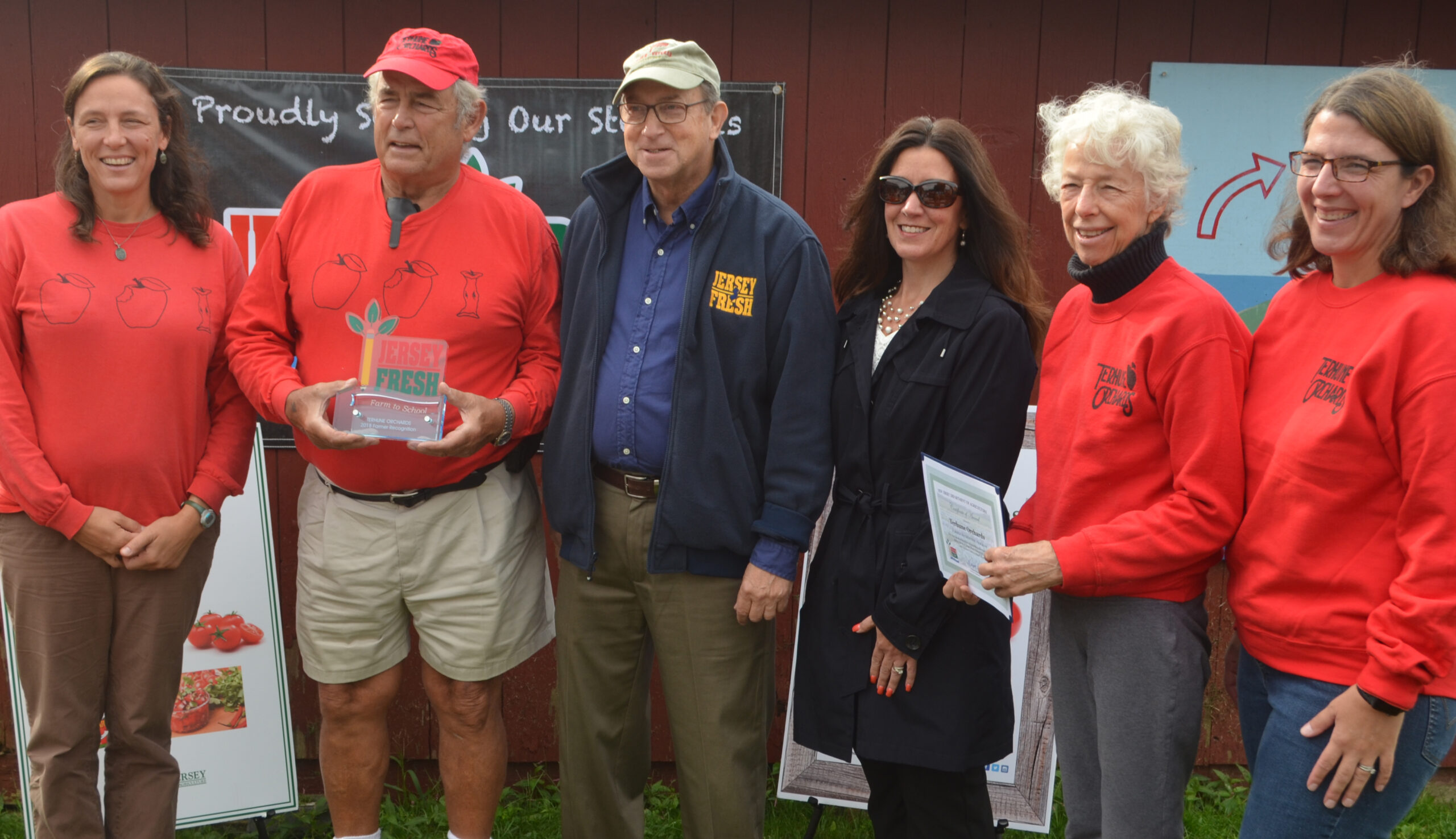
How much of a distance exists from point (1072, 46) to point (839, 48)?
32.7 inches

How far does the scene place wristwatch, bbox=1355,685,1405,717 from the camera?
1.77 metres

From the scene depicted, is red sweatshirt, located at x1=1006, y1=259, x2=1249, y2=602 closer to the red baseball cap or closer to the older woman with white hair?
the older woman with white hair

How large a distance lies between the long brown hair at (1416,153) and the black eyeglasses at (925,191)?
2.59ft

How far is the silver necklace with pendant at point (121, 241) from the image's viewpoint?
2.69 metres

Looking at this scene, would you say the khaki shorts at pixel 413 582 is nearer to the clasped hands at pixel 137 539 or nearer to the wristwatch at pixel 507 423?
the wristwatch at pixel 507 423

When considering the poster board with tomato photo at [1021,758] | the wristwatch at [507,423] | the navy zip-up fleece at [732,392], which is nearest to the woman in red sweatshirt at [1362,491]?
the navy zip-up fleece at [732,392]

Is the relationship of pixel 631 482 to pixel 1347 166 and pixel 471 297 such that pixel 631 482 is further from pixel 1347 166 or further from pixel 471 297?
pixel 1347 166

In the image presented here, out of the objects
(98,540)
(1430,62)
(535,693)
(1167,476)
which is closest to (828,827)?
(535,693)

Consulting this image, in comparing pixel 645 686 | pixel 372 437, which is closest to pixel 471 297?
pixel 372 437

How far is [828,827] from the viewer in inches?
146

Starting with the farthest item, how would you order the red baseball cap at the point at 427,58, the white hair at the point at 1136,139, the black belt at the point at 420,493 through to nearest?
the black belt at the point at 420,493 → the red baseball cap at the point at 427,58 → the white hair at the point at 1136,139

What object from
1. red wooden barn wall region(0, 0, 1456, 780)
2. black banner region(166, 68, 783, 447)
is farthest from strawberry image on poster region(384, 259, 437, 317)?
red wooden barn wall region(0, 0, 1456, 780)

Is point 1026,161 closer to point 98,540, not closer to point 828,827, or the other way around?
point 828,827

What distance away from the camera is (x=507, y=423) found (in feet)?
8.92
